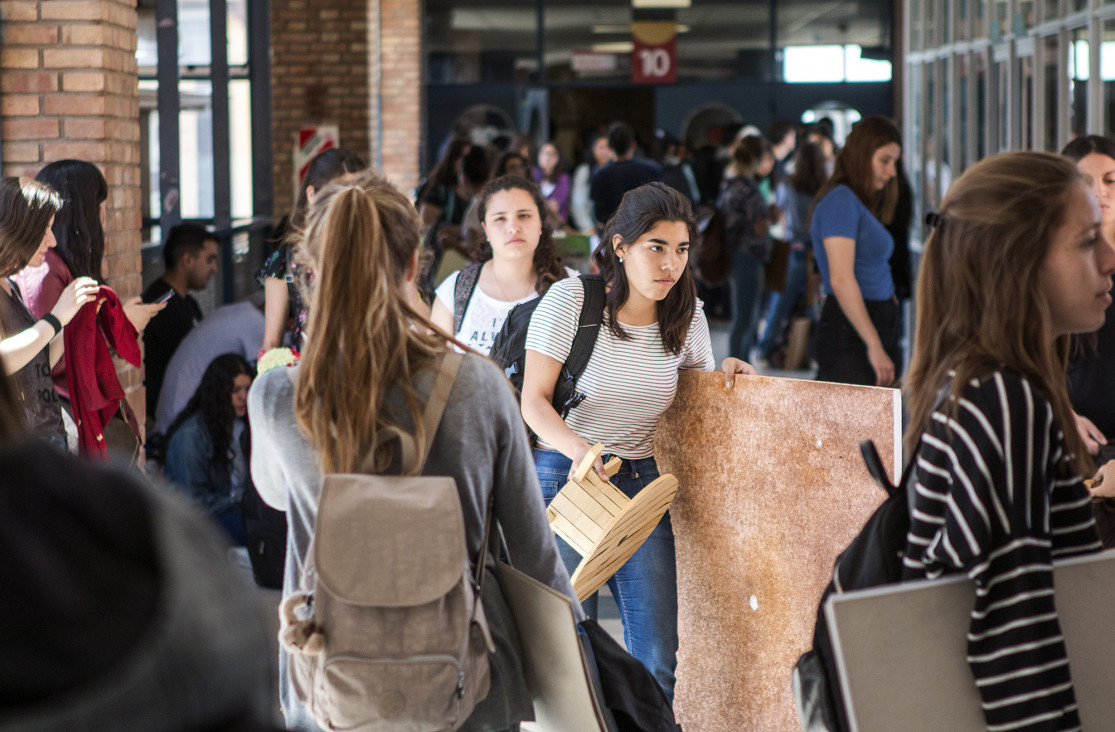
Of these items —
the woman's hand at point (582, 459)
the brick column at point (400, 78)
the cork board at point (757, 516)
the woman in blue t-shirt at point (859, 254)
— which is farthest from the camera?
the brick column at point (400, 78)

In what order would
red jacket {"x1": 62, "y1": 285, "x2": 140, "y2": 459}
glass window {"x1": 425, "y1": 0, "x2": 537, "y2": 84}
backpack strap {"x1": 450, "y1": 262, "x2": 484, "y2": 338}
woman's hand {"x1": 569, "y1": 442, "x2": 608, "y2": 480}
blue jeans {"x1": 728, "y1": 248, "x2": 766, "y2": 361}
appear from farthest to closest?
1. glass window {"x1": 425, "y1": 0, "x2": 537, "y2": 84}
2. blue jeans {"x1": 728, "y1": 248, "x2": 766, "y2": 361}
3. backpack strap {"x1": 450, "y1": 262, "x2": 484, "y2": 338}
4. red jacket {"x1": 62, "y1": 285, "x2": 140, "y2": 459}
5. woman's hand {"x1": 569, "y1": 442, "x2": 608, "y2": 480}

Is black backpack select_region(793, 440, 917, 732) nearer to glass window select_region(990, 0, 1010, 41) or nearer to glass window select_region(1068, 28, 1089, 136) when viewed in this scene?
glass window select_region(1068, 28, 1089, 136)

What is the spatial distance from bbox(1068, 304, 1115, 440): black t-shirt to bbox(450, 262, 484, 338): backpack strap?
2.00 m

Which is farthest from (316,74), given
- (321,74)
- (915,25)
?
(915,25)

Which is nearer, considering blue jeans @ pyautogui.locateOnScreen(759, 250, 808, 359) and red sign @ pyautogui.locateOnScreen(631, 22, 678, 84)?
blue jeans @ pyautogui.locateOnScreen(759, 250, 808, 359)

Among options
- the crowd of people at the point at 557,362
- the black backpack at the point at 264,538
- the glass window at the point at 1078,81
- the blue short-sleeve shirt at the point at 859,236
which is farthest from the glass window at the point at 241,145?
the glass window at the point at 1078,81

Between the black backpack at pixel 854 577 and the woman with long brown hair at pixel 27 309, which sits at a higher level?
the woman with long brown hair at pixel 27 309

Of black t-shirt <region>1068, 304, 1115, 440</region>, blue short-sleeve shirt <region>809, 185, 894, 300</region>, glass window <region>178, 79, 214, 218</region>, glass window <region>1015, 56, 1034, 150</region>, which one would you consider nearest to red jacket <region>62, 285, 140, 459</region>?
black t-shirt <region>1068, 304, 1115, 440</region>

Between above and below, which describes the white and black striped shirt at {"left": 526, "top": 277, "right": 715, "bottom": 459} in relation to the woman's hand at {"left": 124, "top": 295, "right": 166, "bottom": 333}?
below

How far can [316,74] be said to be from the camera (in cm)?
1202

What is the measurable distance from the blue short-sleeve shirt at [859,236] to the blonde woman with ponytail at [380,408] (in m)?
3.21

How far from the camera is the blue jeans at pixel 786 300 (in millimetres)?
9445

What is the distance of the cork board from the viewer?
298cm

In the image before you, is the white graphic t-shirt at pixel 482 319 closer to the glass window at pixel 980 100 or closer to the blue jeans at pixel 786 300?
the blue jeans at pixel 786 300
